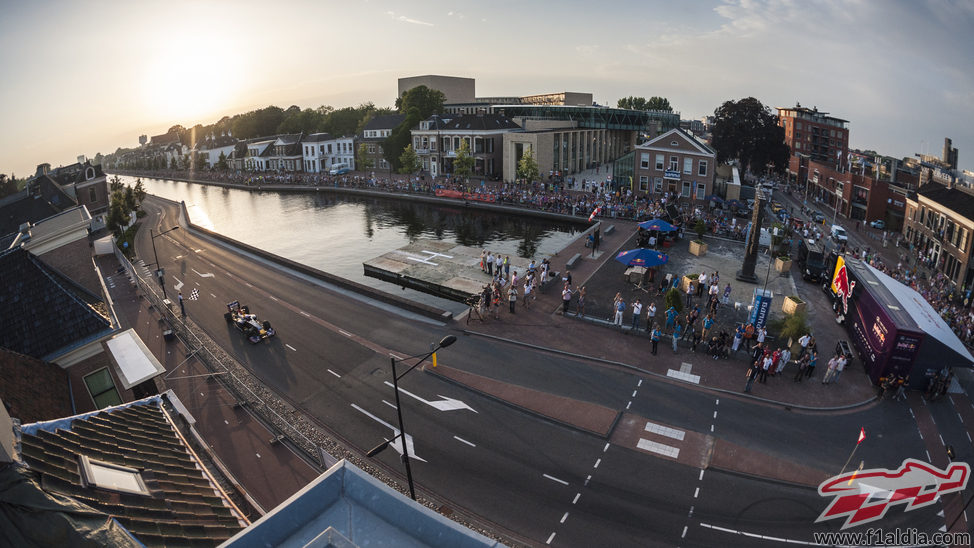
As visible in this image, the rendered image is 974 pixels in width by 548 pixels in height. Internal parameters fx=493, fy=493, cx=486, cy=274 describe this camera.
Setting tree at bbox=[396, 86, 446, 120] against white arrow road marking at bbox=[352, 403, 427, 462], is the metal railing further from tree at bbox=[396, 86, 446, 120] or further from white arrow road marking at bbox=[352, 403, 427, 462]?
tree at bbox=[396, 86, 446, 120]

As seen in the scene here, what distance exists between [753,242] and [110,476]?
111 ft

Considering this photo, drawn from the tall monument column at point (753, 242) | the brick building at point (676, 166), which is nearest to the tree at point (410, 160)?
the brick building at point (676, 166)

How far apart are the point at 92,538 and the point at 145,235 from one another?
200ft

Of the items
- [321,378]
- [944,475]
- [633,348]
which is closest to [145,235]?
[321,378]

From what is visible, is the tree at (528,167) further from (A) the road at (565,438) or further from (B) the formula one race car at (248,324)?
(B) the formula one race car at (248,324)

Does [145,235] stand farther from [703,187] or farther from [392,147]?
[703,187]

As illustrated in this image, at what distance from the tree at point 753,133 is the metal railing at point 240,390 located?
222 ft

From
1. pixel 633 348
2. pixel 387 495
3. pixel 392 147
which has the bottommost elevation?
pixel 633 348

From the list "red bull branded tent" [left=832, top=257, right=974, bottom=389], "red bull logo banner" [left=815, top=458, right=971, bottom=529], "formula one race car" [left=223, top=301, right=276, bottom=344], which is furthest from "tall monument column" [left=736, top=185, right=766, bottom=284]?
"formula one race car" [left=223, top=301, right=276, bottom=344]

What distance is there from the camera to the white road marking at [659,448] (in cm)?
1742

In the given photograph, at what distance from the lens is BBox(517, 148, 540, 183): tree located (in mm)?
68500

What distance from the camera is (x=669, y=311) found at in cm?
2581

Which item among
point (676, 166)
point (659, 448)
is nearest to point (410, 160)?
point (676, 166)

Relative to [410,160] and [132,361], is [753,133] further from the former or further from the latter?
[132,361]
